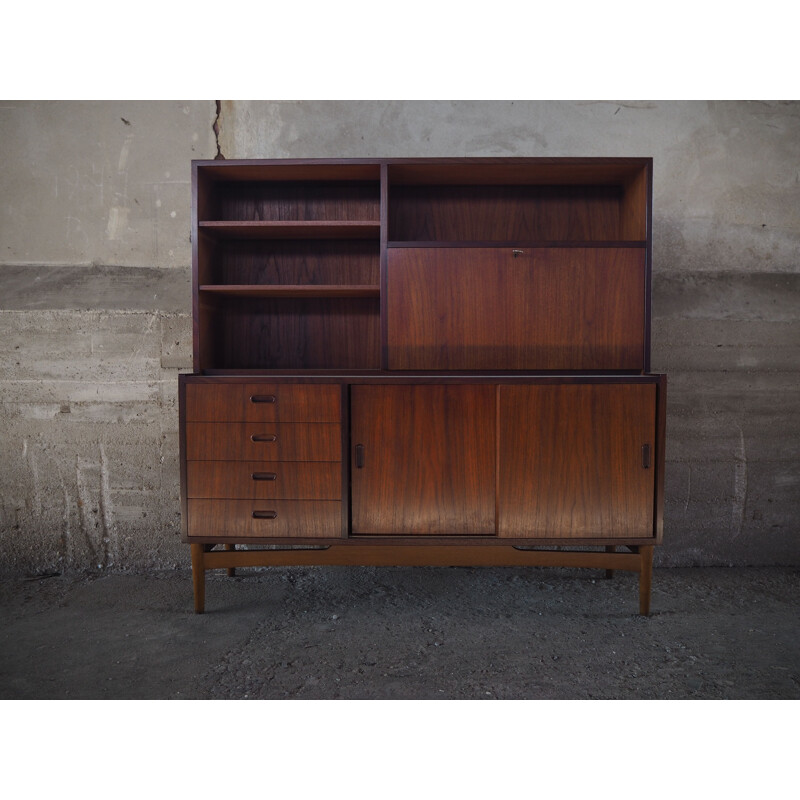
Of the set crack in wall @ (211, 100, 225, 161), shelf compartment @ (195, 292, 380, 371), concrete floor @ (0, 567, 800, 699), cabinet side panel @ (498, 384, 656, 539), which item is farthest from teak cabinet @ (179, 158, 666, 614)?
crack in wall @ (211, 100, 225, 161)

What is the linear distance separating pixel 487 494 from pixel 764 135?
7.44 ft

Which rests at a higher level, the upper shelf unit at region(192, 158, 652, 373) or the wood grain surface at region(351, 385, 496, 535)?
the upper shelf unit at region(192, 158, 652, 373)

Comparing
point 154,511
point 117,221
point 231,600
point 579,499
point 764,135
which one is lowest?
point 231,600

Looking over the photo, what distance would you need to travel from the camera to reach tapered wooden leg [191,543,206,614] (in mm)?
2209

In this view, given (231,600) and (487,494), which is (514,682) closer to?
(487,494)

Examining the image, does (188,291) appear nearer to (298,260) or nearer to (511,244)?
(298,260)

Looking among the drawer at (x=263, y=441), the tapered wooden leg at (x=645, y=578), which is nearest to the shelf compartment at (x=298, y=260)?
the drawer at (x=263, y=441)

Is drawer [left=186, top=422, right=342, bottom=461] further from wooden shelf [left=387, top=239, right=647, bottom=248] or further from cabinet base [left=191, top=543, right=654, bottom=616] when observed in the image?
wooden shelf [left=387, top=239, right=647, bottom=248]

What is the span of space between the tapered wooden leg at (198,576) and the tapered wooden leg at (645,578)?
5.79 ft

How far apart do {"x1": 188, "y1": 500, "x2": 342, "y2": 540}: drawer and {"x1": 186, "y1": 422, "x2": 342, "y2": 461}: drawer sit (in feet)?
0.58

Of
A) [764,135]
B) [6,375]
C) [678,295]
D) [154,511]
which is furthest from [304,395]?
[764,135]

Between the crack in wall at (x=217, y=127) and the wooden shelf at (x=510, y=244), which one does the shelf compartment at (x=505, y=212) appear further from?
the crack in wall at (x=217, y=127)

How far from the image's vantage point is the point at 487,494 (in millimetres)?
2115

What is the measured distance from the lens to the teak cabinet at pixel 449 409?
6.88ft
